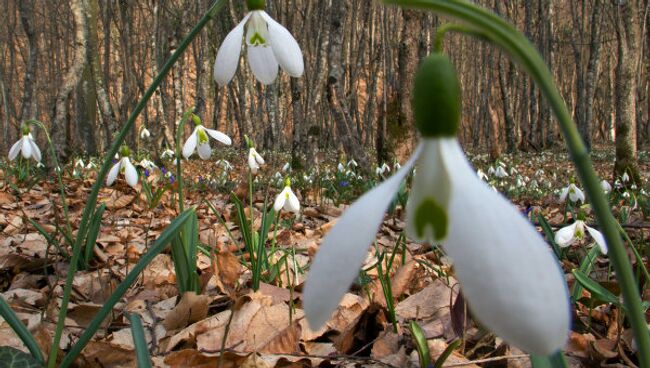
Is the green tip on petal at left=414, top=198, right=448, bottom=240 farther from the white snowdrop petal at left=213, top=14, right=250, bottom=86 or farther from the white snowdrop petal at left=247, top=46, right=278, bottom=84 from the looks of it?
the white snowdrop petal at left=247, top=46, right=278, bottom=84

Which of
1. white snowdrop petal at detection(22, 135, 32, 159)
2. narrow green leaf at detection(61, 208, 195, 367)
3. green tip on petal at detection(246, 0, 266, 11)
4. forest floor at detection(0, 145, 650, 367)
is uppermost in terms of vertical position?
green tip on petal at detection(246, 0, 266, 11)

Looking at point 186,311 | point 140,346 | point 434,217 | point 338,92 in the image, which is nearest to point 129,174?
point 186,311

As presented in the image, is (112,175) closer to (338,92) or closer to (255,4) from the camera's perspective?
(255,4)

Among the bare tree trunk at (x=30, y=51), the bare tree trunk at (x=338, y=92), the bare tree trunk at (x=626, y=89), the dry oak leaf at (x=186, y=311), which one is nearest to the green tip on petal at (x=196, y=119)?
the dry oak leaf at (x=186, y=311)

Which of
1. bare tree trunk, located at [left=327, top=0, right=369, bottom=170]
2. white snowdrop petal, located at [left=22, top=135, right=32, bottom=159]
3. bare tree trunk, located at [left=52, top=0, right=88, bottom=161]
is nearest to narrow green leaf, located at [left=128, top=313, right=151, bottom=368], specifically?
white snowdrop petal, located at [left=22, top=135, right=32, bottom=159]

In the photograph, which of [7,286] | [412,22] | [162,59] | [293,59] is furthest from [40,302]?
[162,59]

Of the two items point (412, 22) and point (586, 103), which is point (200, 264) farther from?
point (586, 103)

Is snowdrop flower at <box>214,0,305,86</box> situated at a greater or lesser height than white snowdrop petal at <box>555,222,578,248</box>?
greater
